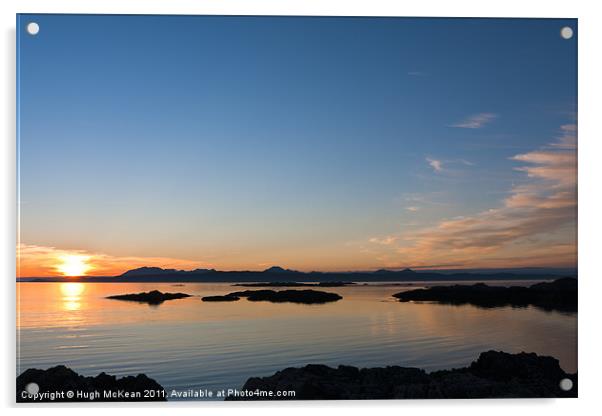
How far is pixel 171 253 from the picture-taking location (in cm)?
323

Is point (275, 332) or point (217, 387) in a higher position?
point (275, 332)

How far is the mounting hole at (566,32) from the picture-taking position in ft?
10.7

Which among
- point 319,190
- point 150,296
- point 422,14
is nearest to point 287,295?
point 319,190

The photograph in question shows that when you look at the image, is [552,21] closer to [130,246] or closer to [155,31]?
[155,31]

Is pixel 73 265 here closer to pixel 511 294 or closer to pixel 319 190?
pixel 319 190

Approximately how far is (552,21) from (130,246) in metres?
2.14

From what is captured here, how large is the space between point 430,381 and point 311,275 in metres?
0.70

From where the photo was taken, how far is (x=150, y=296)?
10.5ft

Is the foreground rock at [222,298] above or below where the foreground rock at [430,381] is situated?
above

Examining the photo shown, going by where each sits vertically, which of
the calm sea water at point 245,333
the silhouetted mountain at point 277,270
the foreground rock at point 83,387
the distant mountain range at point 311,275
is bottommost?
the foreground rock at point 83,387

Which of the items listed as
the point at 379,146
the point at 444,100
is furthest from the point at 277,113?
the point at 444,100

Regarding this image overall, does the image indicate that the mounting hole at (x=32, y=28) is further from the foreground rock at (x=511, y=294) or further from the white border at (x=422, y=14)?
the foreground rock at (x=511, y=294)

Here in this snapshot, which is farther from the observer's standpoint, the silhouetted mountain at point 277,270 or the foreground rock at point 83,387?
the silhouetted mountain at point 277,270

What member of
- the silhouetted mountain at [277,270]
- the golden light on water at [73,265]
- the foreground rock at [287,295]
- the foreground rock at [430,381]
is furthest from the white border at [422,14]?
the silhouetted mountain at [277,270]
